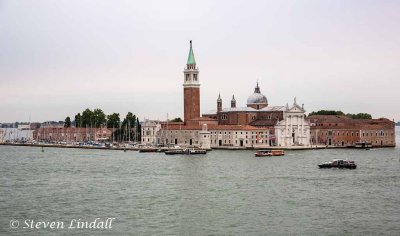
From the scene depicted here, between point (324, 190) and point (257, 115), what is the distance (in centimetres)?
3958

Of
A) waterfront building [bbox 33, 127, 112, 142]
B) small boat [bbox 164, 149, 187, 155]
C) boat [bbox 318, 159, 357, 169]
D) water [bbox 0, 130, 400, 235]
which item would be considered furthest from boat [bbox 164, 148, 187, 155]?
waterfront building [bbox 33, 127, 112, 142]

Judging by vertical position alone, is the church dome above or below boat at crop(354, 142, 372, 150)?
above

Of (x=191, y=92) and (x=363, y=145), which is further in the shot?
(x=191, y=92)

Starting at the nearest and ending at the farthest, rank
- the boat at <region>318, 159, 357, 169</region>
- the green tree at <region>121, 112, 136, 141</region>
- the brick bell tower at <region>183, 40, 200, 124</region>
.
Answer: the boat at <region>318, 159, 357, 169</region> < the brick bell tower at <region>183, 40, 200, 124</region> < the green tree at <region>121, 112, 136, 141</region>

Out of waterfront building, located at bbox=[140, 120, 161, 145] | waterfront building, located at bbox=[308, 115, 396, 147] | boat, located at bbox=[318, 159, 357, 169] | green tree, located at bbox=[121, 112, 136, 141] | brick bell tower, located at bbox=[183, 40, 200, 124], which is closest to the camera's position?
boat, located at bbox=[318, 159, 357, 169]

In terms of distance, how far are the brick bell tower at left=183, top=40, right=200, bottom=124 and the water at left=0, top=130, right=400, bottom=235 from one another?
90.1ft

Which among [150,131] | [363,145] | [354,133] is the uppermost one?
[150,131]

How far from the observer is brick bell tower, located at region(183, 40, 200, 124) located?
62.1 metres

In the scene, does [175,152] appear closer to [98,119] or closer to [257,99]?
[257,99]

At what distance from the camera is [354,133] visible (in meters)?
61.0

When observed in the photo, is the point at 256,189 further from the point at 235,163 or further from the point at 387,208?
the point at 235,163

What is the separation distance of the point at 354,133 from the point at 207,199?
40.9 metres

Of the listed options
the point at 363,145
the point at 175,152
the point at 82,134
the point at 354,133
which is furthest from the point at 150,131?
the point at 363,145

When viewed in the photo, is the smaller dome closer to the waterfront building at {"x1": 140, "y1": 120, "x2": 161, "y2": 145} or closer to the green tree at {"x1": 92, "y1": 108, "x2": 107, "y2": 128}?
the waterfront building at {"x1": 140, "y1": 120, "x2": 161, "y2": 145}
